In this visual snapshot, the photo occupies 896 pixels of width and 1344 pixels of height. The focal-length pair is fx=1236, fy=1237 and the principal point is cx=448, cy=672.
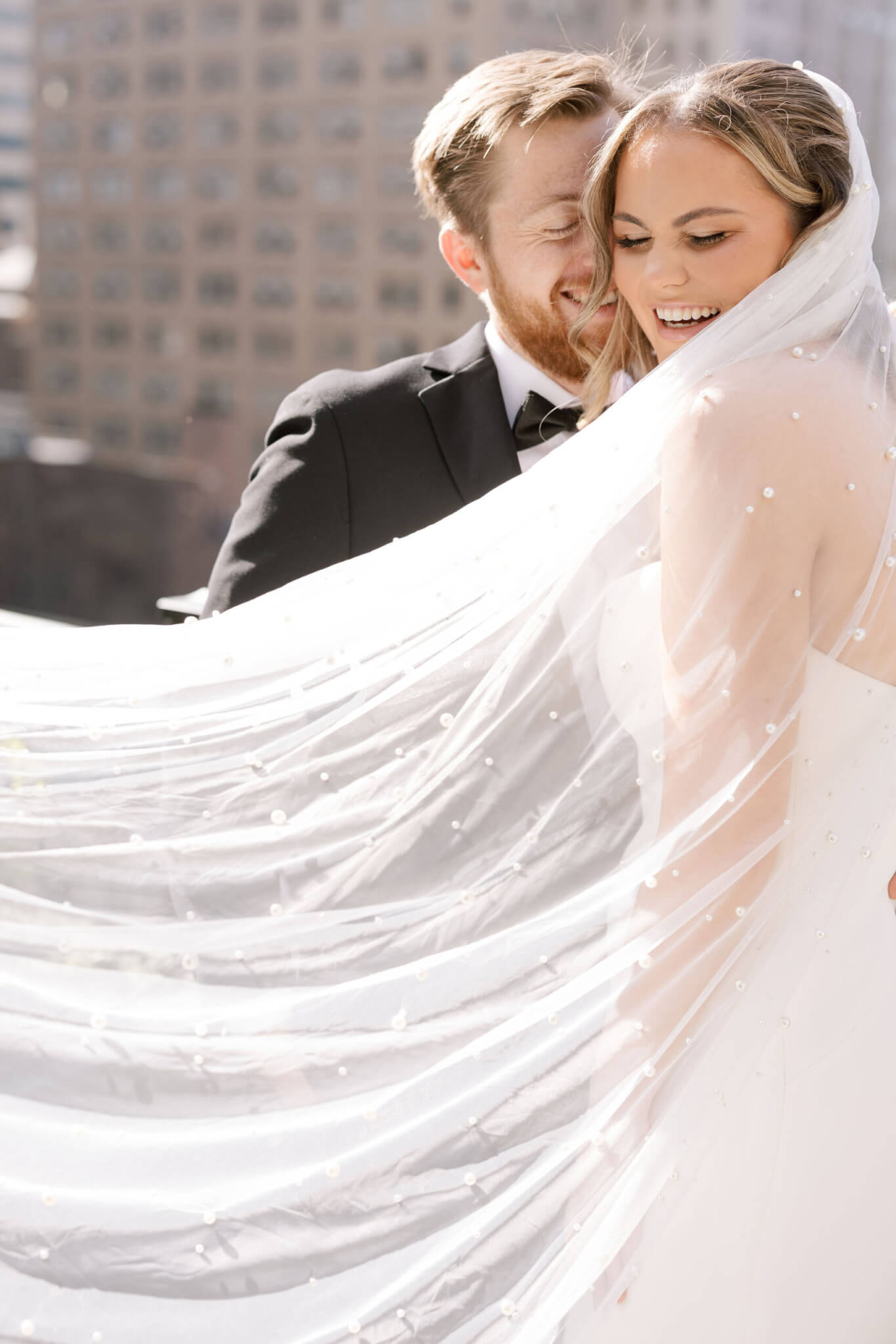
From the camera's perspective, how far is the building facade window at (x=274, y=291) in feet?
86.7

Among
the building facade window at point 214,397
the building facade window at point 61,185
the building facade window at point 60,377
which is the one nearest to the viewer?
the building facade window at point 214,397

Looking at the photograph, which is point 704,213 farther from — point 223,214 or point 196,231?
point 196,231

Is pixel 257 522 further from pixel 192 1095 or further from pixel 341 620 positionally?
pixel 192 1095

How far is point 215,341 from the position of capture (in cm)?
2775

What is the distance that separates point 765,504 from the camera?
2.68ft

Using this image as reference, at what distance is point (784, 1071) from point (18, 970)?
0.60 metres

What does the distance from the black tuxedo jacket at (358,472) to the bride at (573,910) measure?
0.37 metres

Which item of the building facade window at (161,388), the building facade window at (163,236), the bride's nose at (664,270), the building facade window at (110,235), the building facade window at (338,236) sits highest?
the building facade window at (110,235)

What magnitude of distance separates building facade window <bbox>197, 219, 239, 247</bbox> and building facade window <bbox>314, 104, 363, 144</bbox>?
8.89ft

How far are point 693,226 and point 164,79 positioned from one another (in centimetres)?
3047

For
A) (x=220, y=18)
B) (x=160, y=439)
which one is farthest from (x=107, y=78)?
(x=160, y=439)

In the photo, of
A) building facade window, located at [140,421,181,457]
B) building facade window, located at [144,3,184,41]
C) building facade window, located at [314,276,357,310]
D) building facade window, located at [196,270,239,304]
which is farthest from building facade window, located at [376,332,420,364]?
building facade window, located at [144,3,184,41]

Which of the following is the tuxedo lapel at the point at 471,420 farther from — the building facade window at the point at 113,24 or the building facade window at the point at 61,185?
the building facade window at the point at 113,24

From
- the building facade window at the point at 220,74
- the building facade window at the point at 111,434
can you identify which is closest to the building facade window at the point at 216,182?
the building facade window at the point at 220,74
